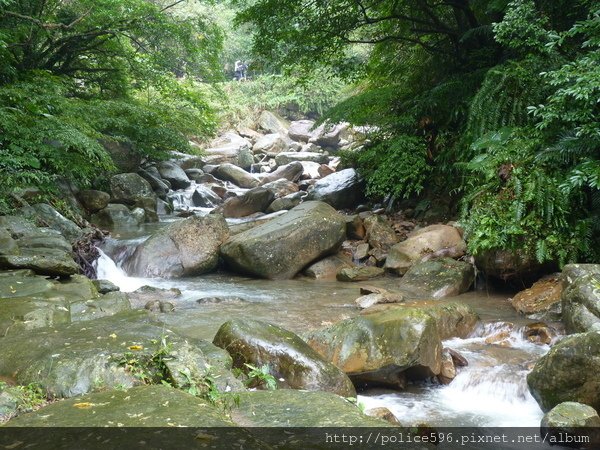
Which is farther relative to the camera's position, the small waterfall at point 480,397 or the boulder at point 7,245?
the boulder at point 7,245

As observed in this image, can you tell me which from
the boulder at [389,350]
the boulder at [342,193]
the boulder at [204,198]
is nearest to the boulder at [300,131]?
the boulder at [204,198]

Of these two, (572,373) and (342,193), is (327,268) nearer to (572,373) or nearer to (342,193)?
(342,193)

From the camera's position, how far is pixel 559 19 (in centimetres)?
786

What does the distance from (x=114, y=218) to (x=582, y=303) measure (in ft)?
31.9

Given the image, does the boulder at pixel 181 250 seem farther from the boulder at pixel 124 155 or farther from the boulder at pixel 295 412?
the boulder at pixel 295 412

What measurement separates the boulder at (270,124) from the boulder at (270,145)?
2.38 meters

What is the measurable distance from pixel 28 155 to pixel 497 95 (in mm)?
7057

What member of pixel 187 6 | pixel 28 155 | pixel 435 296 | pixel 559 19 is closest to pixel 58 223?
pixel 28 155

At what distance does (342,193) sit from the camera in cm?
1230

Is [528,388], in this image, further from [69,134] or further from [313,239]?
[69,134]

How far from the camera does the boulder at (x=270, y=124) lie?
1148 inches

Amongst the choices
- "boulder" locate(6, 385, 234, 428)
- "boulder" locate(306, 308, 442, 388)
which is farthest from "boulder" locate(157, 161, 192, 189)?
"boulder" locate(6, 385, 234, 428)

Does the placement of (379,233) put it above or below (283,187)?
below

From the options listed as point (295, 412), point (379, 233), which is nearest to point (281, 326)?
point (295, 412)
